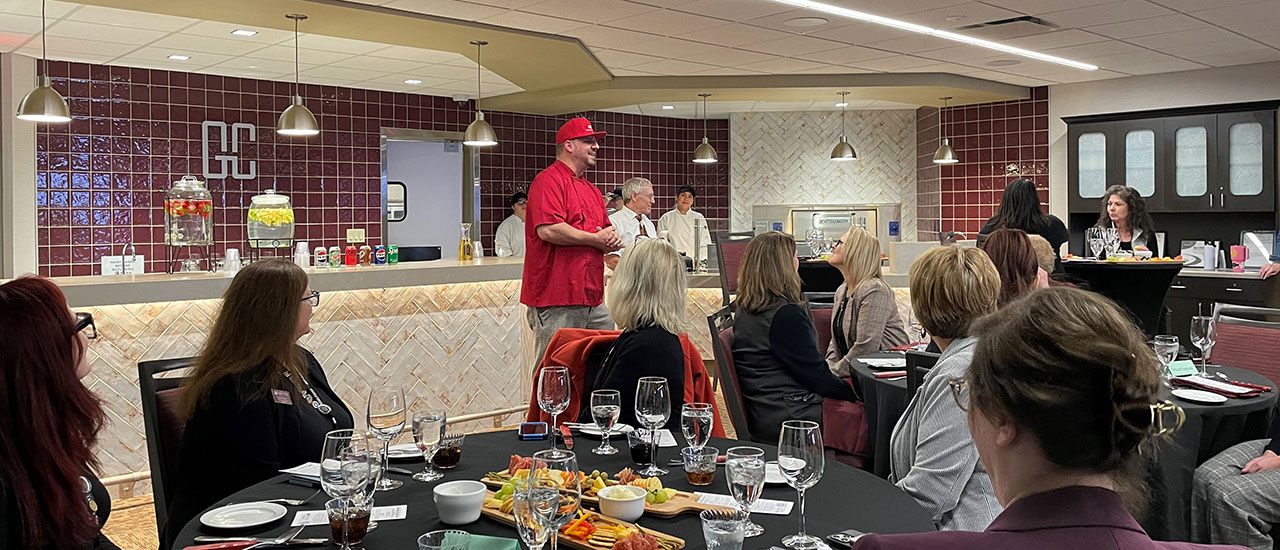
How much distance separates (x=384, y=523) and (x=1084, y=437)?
1.37m

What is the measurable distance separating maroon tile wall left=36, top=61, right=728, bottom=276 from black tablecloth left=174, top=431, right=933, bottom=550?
271 inches

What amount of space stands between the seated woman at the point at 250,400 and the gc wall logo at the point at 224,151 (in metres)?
6.50

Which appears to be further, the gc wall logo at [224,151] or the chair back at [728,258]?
the gc wall logo at [224,151]

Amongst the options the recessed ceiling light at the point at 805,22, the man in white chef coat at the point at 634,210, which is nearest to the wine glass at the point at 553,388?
the recessed ceiling light at the point at 805,22

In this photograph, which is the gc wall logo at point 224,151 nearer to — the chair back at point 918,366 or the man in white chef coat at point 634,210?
the man in white chef coat at point 634,210

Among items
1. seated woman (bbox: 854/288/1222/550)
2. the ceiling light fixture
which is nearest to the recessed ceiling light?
the ceiling light fixture

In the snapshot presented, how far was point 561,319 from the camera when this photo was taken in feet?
16.1

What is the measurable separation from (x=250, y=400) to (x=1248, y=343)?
4029 millimetres

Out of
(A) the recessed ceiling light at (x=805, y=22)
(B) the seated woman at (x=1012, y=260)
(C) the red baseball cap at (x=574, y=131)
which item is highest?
(A) the recessed ceiling light at (x=805, y=22)

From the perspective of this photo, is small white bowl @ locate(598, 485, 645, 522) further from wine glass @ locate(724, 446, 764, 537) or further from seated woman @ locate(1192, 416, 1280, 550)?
seated woman @ locate(1192, 416, 1280, 550)

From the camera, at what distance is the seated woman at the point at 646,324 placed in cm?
317

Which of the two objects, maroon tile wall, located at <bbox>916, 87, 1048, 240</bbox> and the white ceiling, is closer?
the white ceiling

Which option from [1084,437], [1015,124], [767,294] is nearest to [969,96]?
[1015,124]

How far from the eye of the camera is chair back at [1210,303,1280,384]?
4.10 m
